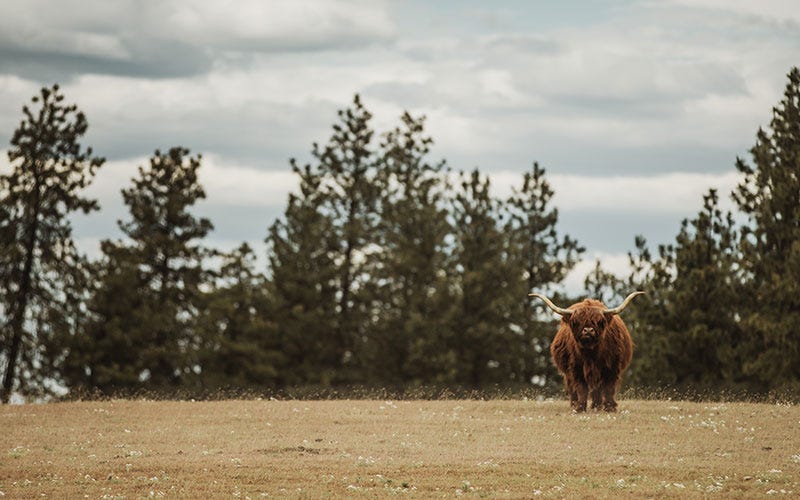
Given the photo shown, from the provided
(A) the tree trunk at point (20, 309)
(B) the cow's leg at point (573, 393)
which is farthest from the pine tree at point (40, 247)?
(B) the cow's leg at point (573, 393)

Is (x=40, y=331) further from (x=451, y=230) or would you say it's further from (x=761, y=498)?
(x=761, y=498)

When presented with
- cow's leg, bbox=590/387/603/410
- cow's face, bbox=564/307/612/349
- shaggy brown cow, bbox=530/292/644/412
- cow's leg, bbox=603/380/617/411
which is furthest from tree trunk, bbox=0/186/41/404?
cow's leg, bbox=603/380/617/411

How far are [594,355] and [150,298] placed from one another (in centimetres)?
3375

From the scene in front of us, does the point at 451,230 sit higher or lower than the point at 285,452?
higher

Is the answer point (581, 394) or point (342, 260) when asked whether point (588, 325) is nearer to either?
point (581, 394)

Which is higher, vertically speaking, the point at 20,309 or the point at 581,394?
the point at 20,309

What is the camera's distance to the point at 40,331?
5294 centimetres

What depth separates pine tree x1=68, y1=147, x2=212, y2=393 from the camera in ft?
186

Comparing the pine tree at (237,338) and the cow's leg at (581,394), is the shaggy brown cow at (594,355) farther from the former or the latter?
the pine tree at (237,338)

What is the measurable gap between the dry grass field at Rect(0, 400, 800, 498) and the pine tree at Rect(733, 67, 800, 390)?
14.7 meters

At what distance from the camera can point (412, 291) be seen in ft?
203

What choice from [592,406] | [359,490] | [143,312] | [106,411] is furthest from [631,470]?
[143,312]

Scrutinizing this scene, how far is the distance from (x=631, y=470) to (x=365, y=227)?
152 feet

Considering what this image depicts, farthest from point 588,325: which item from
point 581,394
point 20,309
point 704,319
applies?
point 20,309
